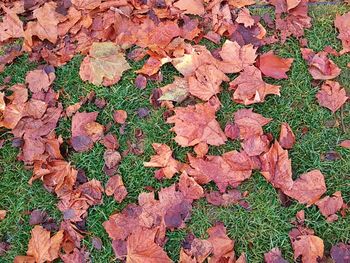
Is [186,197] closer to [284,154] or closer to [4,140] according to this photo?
[284,154]

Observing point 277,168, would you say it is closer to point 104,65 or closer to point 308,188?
point 308,188

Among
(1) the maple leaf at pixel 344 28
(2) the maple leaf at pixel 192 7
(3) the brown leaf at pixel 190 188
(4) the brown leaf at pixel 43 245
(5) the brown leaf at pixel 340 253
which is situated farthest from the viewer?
(2) the maple leaf at pixel 192 7

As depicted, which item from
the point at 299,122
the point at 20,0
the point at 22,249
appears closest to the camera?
the point at 22,249

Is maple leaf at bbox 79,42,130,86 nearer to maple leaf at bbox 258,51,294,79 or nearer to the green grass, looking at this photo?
the green grass

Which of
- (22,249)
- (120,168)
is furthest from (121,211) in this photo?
(22,249)

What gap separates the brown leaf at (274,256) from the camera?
2.62m

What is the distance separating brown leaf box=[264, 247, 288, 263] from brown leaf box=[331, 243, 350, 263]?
25 cm

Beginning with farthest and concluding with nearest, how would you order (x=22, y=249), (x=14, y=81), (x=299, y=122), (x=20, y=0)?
(x=20, y=0)
(x=14, y=81)
(x=299, y=122)
(x=22, y=249)

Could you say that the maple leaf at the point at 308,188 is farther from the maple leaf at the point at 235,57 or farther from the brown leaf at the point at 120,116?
the brown leaf at the point at 120,116

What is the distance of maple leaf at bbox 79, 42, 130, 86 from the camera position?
321 cm

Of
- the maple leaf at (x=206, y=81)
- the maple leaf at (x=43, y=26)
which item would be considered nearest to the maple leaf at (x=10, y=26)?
the maple leaf at (x=43, y=26)

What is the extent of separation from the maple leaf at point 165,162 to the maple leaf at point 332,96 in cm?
95

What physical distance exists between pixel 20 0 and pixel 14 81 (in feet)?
2.17

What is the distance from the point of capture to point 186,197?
2809 mm
